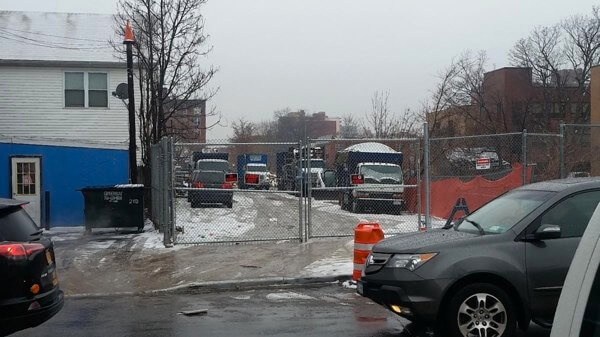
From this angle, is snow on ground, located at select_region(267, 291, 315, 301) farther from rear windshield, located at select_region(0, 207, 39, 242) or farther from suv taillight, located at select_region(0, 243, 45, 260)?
suv taillight, located at select_region(0, 243, 45, 260)

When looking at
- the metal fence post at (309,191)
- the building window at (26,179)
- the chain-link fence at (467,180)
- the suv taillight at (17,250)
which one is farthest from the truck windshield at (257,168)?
the suv taillight at (17,250)

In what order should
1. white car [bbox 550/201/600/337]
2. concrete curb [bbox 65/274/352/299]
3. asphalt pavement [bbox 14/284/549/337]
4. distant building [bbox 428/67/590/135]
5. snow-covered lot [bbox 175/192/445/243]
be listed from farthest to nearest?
1. distant building [bbox 428/67/590/135]
2. snow-covered lot [bbox 175/192/445/243]
3. concrete curb [bbox 65/274/352/299]
4. asphalt pavement [bbox 14/284/549/337]
5. white car [bbox 550/201/600/337]

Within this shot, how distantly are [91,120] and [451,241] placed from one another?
19.4m

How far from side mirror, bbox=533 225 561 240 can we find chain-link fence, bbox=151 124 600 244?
5.75 meters

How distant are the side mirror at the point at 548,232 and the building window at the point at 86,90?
19990 mm

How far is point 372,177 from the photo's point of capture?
19828mm

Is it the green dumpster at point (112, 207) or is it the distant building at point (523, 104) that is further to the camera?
the distant building at point (523, 104)

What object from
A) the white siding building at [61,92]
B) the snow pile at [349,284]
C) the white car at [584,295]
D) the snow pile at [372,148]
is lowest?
the snow pile at [349,284]

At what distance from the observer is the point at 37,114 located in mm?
22609

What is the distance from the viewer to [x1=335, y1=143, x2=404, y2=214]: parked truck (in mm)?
16359

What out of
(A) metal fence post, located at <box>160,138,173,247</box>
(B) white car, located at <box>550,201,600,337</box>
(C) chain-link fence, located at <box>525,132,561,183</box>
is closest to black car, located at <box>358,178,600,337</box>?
(B) white car, located at <box>550,201,600,337</box>

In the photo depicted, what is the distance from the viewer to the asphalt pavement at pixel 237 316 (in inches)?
272

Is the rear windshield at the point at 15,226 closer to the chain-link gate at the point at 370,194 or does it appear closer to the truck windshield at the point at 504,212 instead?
the truck windshield at the point at 504,212

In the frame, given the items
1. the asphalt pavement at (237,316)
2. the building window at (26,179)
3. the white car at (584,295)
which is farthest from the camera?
the building window at (26,179)
